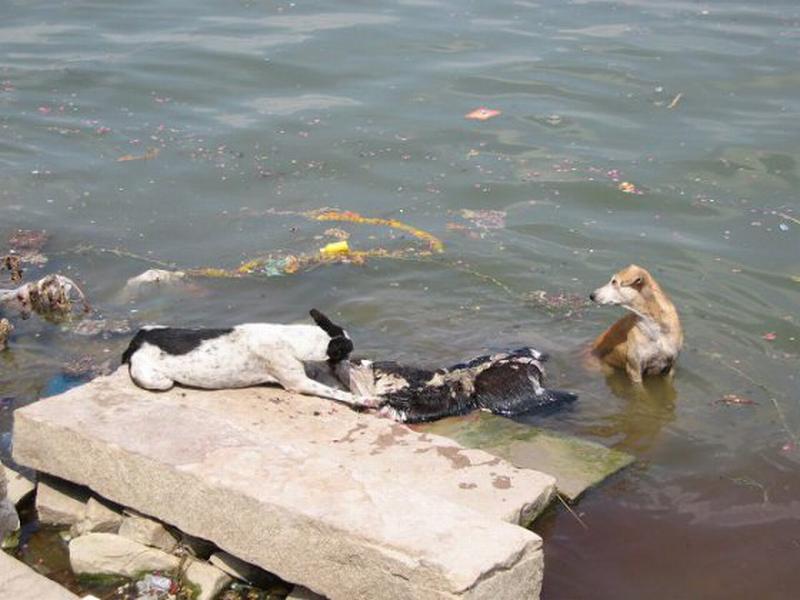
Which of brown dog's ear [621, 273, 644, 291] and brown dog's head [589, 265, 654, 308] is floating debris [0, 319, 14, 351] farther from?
brown dog's ear [621, 273, 644, 291]

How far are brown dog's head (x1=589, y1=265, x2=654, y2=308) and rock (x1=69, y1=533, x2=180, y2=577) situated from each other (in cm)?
392

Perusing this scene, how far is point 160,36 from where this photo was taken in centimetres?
1756

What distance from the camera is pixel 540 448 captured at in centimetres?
700

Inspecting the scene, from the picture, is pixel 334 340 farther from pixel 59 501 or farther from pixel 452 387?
pixel 59 501

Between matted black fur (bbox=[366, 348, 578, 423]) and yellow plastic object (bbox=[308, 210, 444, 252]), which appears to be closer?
matted black fur (bbox=[366, 348, 578, 423])

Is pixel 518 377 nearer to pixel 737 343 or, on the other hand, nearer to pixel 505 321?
pixel 505 321

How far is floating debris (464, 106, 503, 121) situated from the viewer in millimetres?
13984

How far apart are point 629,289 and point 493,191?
382 cm

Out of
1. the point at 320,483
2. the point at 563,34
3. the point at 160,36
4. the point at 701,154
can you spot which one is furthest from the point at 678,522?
the point at 160,36

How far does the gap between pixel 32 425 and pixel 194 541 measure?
111cm

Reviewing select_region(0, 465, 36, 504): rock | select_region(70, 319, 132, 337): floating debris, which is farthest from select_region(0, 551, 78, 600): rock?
select_region(70, 319, 132, 337): floating debris

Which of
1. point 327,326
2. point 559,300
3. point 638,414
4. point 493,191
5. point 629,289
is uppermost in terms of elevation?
point 327,326

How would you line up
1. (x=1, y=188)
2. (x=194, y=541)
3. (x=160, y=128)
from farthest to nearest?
(x=160, y=128), (x=1, y=188), (x=194, y=541)

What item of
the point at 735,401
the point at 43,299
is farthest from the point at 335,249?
the point at 735,401
